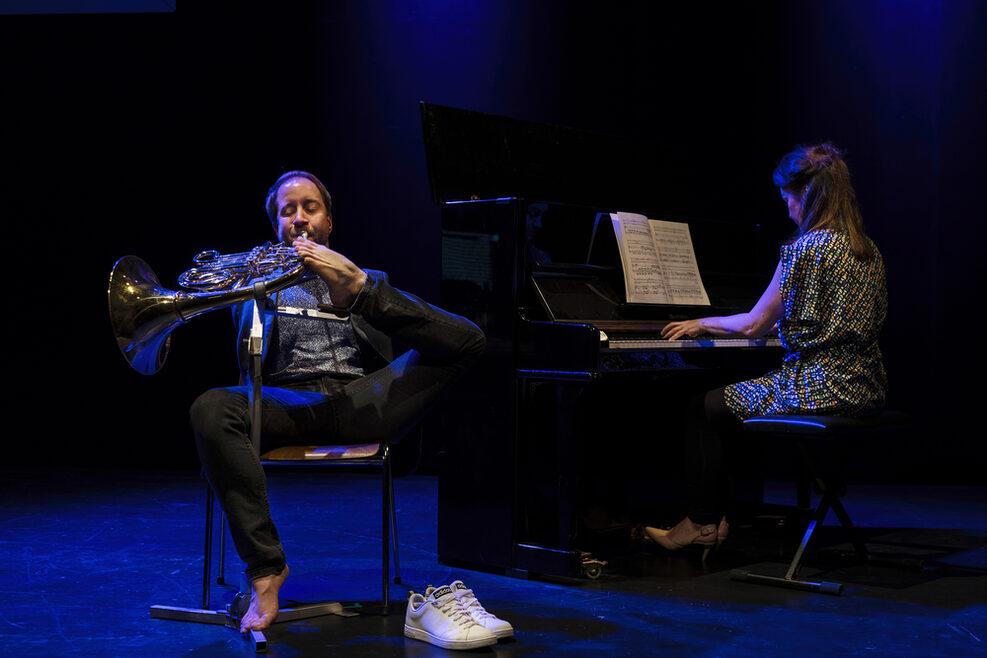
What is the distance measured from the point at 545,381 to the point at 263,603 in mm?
1236

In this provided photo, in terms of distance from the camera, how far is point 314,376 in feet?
10.6

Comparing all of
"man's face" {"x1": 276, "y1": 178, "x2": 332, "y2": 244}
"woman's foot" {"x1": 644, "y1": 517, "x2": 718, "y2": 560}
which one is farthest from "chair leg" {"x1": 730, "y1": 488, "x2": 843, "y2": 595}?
"man's face" {"x1": 276, "y1": 178, "x2": 332, "y2": 244}

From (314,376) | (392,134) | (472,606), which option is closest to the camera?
(472,606)

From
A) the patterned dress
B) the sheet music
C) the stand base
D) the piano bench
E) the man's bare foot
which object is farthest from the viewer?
the sheet music

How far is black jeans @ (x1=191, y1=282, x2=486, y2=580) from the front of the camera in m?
2.75

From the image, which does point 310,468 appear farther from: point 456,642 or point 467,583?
point 467,583

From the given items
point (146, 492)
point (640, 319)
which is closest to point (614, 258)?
point (640, 319)

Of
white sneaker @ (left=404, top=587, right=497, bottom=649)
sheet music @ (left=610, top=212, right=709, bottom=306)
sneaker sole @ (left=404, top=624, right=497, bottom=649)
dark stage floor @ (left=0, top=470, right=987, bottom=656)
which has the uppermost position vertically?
sheet music @ (left=610, top=212, right=709, bottom=306)

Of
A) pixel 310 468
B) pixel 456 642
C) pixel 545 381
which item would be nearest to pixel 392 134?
pixel 545 381

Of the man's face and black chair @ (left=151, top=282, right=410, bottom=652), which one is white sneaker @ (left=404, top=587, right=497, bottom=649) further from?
the man's face

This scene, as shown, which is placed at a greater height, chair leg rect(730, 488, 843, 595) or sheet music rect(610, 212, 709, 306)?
sheet music rect(610, 212, 709, 306)

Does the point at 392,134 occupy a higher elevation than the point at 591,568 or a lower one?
higher

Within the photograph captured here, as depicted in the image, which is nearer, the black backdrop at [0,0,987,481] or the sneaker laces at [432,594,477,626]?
the sneaker laces at [432,594,477,626]

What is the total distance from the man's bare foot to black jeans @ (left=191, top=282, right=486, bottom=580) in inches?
0.9
